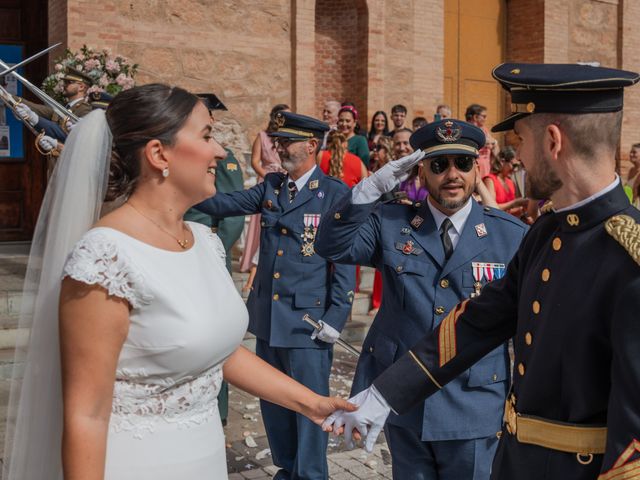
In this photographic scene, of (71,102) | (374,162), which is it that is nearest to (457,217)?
(71,102)

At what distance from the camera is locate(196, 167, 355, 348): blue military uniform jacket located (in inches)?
198

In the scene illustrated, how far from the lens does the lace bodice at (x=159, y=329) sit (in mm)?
→ 2346

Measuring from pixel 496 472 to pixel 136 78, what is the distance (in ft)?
32.9

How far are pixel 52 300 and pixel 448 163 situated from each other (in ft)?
6.40

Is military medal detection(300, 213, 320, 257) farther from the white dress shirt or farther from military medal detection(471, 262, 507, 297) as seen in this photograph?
Answer: military medal detection(471, 262, 507, 297)

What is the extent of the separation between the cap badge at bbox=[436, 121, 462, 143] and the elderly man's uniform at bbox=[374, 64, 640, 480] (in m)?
1.15

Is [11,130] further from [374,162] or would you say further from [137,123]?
[137,123]

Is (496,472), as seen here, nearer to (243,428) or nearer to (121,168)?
(121,168)

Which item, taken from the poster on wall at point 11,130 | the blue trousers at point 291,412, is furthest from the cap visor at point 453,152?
the poster on wall at point 11,130

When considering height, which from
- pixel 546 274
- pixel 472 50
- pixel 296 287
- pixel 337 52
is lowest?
pixel 296 287

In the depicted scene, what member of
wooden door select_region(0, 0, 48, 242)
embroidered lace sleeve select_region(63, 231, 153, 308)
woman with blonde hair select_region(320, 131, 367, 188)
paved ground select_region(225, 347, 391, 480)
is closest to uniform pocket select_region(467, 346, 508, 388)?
embroidered lace sleeve select_region(63, 231, 153, 308)

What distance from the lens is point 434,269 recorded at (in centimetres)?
369

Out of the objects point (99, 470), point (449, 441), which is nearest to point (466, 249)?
point (449, 441)

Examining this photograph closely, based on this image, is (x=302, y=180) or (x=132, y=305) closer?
(x=132, y=305)
